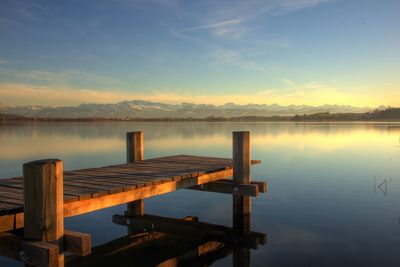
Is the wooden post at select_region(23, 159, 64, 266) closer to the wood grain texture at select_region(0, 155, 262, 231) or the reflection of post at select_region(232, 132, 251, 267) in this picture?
the wood grain texture at select_region(0, 155, 262, 231)

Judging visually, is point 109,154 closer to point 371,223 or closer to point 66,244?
point 371,223

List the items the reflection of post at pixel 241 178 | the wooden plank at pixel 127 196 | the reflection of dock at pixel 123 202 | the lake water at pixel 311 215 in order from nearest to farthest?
the reflection of dock at pixel 123 202, the wooden plank at pixel 127 196, the lake water at pixel 311 215, the reflection of post at pixel 241 178

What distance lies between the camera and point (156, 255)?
874cm

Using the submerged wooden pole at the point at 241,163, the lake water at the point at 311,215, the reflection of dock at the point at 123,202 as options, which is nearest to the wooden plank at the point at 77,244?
the reflection of dock at the point at 123,202

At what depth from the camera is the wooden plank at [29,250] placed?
488 cm

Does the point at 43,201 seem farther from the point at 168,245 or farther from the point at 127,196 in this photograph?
the point at 168,245

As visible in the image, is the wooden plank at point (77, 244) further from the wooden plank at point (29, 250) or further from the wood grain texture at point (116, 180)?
the wood grain texture at point (116, 180)

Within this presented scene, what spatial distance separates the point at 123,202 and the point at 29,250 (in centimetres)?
232

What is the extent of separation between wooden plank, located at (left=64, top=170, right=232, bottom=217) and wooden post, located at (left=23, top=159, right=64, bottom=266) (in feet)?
2.75

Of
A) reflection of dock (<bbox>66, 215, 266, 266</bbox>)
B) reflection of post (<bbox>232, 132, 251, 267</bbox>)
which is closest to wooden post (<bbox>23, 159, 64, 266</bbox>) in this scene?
reflection of dock (<bbox>66, 215, 266, 266</bbox>)

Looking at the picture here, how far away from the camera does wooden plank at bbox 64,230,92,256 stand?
516cm

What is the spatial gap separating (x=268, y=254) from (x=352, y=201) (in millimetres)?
6627

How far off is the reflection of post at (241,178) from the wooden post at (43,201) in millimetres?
5084

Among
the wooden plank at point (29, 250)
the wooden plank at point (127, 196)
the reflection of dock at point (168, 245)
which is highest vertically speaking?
the wooden plank at point (127, 196)
